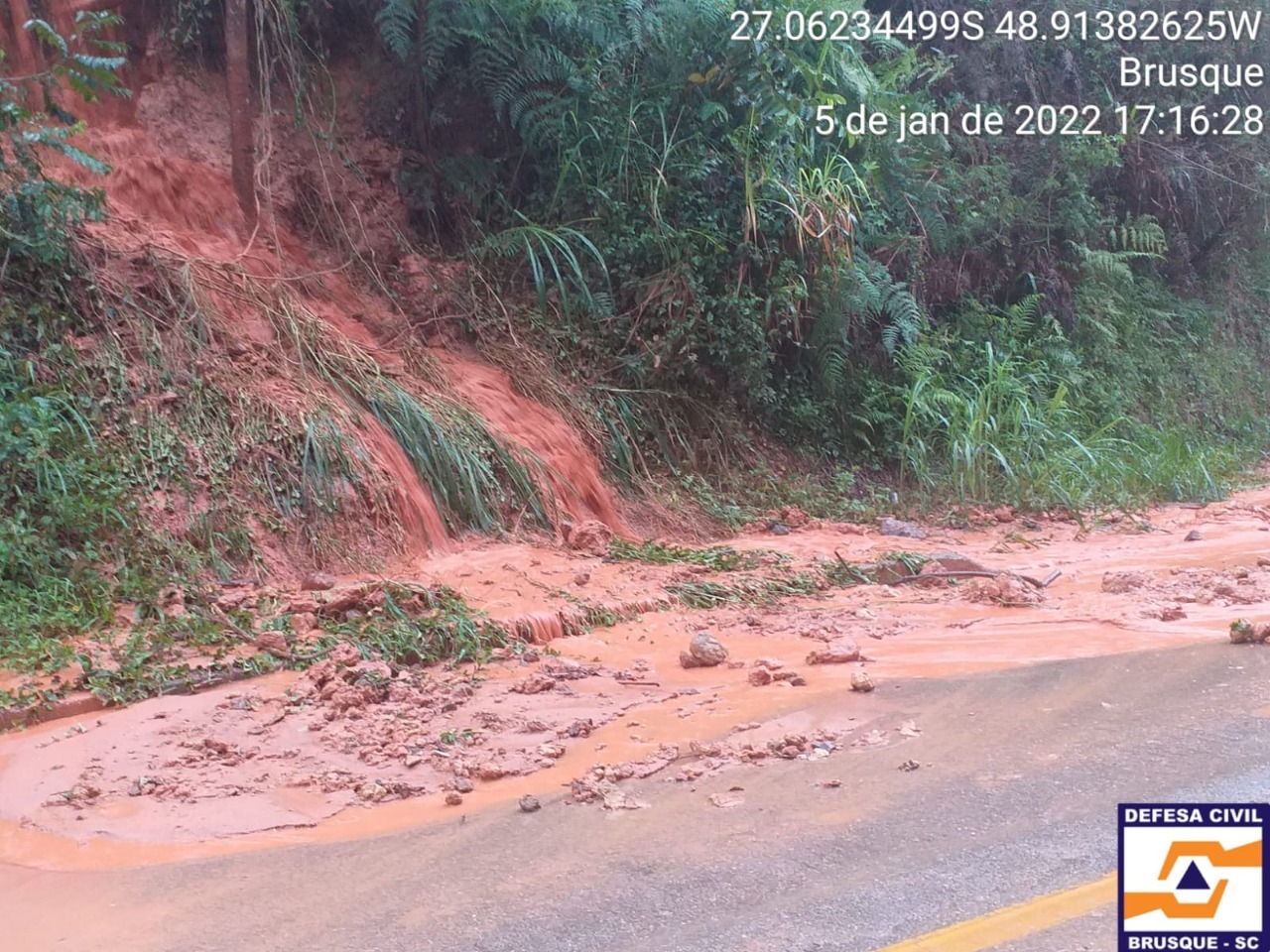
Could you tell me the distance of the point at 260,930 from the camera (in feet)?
9.65

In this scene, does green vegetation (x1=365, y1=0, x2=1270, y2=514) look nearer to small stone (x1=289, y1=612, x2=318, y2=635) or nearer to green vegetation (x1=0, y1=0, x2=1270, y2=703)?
green vegetation (x1=0, y1=0, x2=1270, y2=703)

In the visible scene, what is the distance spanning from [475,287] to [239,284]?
2.04 meters

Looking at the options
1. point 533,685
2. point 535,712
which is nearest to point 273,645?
point 533,685

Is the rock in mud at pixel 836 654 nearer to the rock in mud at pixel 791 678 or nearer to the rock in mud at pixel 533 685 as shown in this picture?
the rock in mud at pixel 791 678

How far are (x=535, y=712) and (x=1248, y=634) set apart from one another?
10.3ft

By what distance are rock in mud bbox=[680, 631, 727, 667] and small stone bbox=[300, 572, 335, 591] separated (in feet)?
6.85

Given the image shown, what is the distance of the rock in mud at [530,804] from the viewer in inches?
144

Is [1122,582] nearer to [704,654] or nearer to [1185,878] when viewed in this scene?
[704,654]

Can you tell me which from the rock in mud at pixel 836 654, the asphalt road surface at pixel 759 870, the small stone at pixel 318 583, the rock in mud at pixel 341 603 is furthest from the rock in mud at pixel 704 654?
the small stone at pixel 318 583

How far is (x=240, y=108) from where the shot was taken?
8.50 meters

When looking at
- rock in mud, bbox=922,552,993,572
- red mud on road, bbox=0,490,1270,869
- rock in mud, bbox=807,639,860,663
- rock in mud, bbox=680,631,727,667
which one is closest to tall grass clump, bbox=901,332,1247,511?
rock in mud, bbox=922,552,993,572

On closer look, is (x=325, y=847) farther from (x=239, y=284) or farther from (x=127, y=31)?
(x=127, y=31)

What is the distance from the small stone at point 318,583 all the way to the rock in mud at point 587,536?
1.78m

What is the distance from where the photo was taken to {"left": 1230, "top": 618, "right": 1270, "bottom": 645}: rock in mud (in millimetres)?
4982
